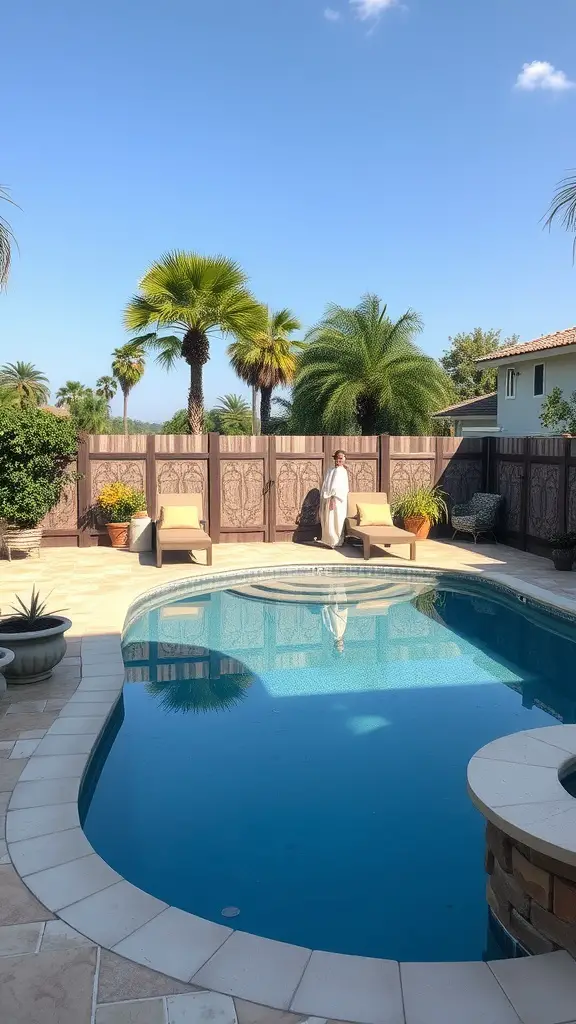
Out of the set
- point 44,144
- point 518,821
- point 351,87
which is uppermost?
point 351,87

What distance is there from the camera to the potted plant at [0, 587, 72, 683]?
241 inches

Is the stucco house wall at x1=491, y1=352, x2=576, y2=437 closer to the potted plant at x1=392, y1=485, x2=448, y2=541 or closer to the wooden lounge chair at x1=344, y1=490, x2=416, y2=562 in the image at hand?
the potted plant at x1=392, y1=485, x2=448, y2=541

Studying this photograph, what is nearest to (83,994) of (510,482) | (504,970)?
(504,970)

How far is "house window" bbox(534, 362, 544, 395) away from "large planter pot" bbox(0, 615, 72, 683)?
1753 centimetres

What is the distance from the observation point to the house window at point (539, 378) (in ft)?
68.5

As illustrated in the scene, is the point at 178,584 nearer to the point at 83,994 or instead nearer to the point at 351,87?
the point at 83,994

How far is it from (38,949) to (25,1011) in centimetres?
→ 35

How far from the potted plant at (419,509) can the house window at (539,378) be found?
7.51 m

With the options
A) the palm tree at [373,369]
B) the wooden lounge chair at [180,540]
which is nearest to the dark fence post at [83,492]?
the wooden lounge chair at [180,540]

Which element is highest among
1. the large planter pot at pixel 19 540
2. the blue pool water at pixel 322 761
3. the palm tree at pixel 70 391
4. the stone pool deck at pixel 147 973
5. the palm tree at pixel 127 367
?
the palm tree at pixel 127 367

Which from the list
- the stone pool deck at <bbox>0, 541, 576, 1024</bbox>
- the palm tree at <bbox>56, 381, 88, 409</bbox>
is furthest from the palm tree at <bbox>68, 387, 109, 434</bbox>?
the stone pool deck at <bbox>0, 541, 576, 1024</bbox>

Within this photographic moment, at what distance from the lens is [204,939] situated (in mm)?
3064

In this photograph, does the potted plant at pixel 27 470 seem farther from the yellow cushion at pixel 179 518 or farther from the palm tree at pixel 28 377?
the palm tree at pixel 28 377

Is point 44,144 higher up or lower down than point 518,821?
higher up
